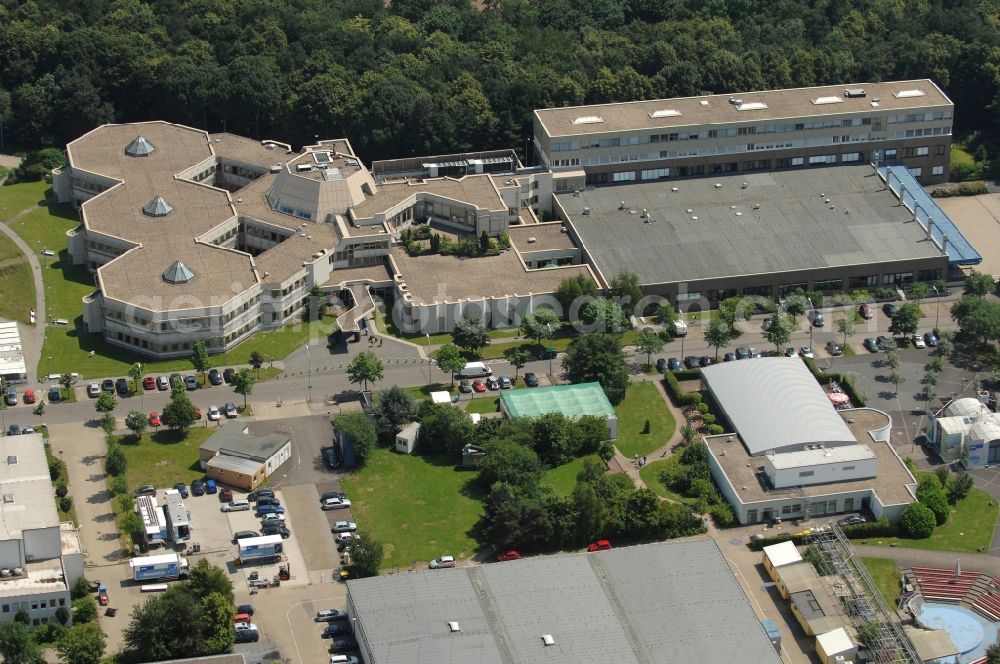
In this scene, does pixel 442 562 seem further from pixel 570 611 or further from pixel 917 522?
pixel 917 522

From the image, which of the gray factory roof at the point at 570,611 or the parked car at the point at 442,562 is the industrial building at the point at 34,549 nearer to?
the gray factory roof at the point at 570,611

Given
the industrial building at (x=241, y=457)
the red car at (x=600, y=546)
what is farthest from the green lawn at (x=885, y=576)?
the industrial building at (x=241, y=457)


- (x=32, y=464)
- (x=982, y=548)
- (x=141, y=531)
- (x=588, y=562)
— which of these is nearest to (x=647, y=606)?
(x=588, y=562)

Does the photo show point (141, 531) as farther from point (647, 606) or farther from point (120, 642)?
point (647, 606)

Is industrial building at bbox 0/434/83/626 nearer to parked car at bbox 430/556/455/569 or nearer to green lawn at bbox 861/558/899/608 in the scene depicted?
parked car at bbox 430/556/455/569

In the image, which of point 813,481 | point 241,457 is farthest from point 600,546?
point 241,457
